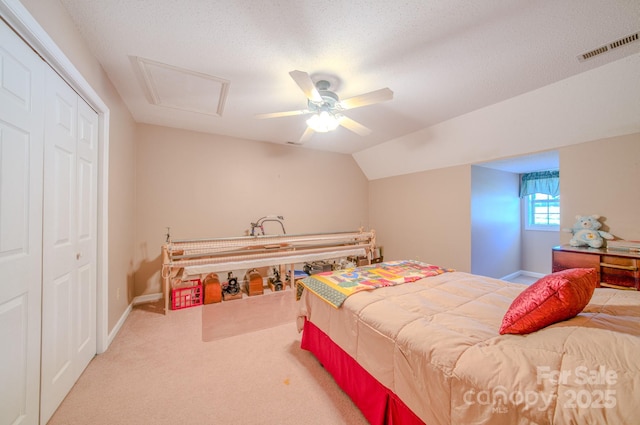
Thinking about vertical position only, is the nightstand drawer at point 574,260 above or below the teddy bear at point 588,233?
below

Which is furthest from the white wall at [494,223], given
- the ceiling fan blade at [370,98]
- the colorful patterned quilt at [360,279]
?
the ceiling fan blade at [370,98]

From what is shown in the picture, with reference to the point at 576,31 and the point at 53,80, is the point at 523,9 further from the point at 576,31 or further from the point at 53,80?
the point at 53,80

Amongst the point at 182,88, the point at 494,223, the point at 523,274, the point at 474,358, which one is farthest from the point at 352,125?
the point at 523,274

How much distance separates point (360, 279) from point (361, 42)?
1965mm

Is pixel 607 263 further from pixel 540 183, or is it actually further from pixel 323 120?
pixel 323 120

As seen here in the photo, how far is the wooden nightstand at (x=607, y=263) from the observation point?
224cm

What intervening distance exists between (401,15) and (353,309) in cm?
205

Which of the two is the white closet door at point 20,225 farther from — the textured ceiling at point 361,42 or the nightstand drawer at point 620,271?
the nightstand drawer at point 620,271

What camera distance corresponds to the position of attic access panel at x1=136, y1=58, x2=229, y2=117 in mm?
2180

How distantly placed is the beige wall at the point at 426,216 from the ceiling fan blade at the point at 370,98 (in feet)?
8.51

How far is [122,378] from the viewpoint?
1814 millimetres

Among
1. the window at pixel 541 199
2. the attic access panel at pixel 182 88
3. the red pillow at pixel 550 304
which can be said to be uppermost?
the attic access panel at pixel 182 88

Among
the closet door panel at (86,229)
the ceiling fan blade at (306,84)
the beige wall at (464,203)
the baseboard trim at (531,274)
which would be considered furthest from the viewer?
the baseboard trim at (531,274)

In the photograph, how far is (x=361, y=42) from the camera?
5.95ft
